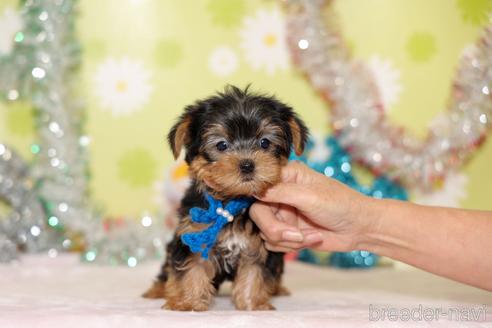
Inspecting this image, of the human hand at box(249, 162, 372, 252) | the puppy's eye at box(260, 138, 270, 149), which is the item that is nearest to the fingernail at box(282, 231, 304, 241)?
the human hand at box(249, 162, 372, 252)

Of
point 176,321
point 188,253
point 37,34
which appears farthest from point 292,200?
point 37,34

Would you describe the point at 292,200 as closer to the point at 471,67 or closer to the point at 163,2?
the point at 471,67

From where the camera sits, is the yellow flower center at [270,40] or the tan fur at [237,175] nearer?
the tan fur at [237,175]

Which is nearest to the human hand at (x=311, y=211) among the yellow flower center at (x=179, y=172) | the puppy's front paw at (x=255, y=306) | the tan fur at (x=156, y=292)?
the puppy's front paw at (x=255, y=306)

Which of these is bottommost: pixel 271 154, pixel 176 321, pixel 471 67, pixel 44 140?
pixel 176 321

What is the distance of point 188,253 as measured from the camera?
339cm

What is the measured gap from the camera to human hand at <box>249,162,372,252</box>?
3.22 m

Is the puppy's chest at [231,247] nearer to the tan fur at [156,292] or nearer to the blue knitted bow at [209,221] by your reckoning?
the blue knitted bow at [209,221]

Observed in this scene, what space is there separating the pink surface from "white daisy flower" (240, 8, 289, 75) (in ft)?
7.13

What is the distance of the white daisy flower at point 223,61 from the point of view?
6.46 meters

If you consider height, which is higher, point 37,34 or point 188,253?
point 37,34

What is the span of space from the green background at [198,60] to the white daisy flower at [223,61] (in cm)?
5

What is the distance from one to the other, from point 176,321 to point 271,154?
1088mm

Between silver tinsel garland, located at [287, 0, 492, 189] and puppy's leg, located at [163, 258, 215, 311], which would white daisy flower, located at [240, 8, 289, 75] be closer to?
silver tinsel garland, located at [287, 0, 492, 189]
